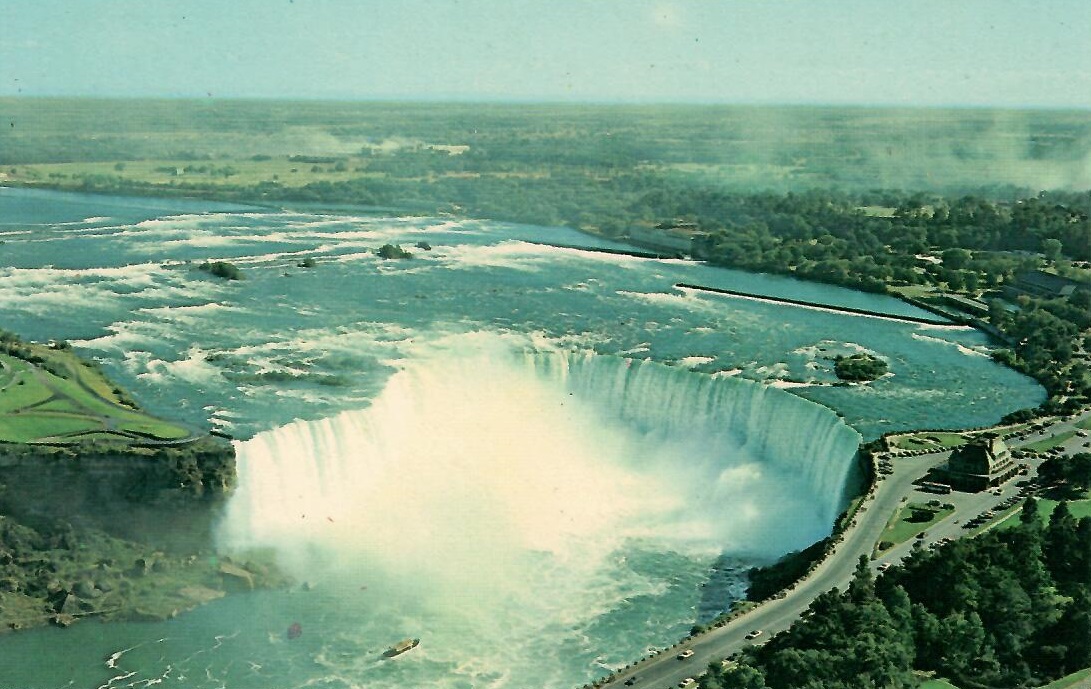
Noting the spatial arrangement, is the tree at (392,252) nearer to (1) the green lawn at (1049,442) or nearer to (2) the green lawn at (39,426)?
(2) the green lawn at (39,426)

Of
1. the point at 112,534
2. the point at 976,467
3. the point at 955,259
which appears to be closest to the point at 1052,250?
the point at 955,259

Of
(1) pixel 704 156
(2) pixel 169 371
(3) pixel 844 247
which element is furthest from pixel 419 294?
(1) pixel 704 156

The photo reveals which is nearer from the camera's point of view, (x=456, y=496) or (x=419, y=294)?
(x=456, y=496)

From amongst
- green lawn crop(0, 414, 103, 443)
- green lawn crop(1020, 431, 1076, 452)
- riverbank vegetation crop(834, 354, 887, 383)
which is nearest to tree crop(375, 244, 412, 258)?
riverbank vegetation crop(834, 354, 887, 383)

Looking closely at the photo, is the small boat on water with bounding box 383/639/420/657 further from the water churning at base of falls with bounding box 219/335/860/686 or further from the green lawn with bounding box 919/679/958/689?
the green lawn with bounding box 919/679/958/689

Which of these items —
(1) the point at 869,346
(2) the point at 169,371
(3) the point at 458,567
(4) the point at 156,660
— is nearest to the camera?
(4) the point at 156,660

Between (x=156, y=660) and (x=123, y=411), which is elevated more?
(x=123, y=411)

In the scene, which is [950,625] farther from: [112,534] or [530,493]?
[112,534]

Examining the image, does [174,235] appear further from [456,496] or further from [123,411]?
[456,496]

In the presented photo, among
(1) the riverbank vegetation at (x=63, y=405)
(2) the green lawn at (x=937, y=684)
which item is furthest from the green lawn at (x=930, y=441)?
(1) the riverbank vegetation at (x=63, y=405)
